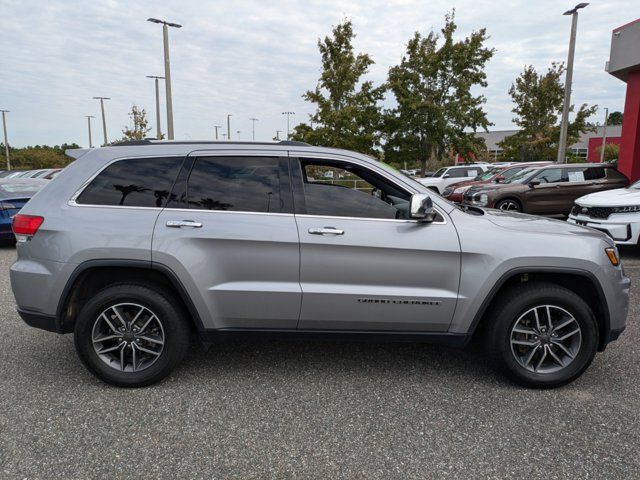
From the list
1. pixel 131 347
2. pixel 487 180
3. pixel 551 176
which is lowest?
pixel 131 347

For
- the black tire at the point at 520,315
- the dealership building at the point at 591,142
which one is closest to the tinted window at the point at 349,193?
the black tire at the point at 520,315

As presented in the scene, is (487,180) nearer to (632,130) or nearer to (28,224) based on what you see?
(632,130)

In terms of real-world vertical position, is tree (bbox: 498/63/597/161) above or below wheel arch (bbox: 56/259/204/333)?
above

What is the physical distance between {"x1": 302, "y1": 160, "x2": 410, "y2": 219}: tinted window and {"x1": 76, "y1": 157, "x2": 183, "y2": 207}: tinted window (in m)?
1.01

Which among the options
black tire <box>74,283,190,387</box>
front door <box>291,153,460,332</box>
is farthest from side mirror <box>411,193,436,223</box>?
black tire <box>74,283,190,387</box>

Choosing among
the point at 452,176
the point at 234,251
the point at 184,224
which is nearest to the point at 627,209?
the point at 234,251

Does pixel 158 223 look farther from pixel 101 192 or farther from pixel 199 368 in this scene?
pixel 199 368

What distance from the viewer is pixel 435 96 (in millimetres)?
25938

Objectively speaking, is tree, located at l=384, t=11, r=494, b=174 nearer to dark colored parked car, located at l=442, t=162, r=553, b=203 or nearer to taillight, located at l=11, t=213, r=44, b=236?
dark colored parked car, located at l=442, t=162, r=553, b=203

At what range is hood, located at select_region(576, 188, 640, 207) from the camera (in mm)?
7471

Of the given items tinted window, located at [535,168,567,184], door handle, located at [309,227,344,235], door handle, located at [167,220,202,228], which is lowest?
door handle, located at [309,227,344,235]

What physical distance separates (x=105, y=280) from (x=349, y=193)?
194 cm

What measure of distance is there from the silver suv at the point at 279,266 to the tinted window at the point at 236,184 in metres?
0.01

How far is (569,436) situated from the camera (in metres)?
2.80
